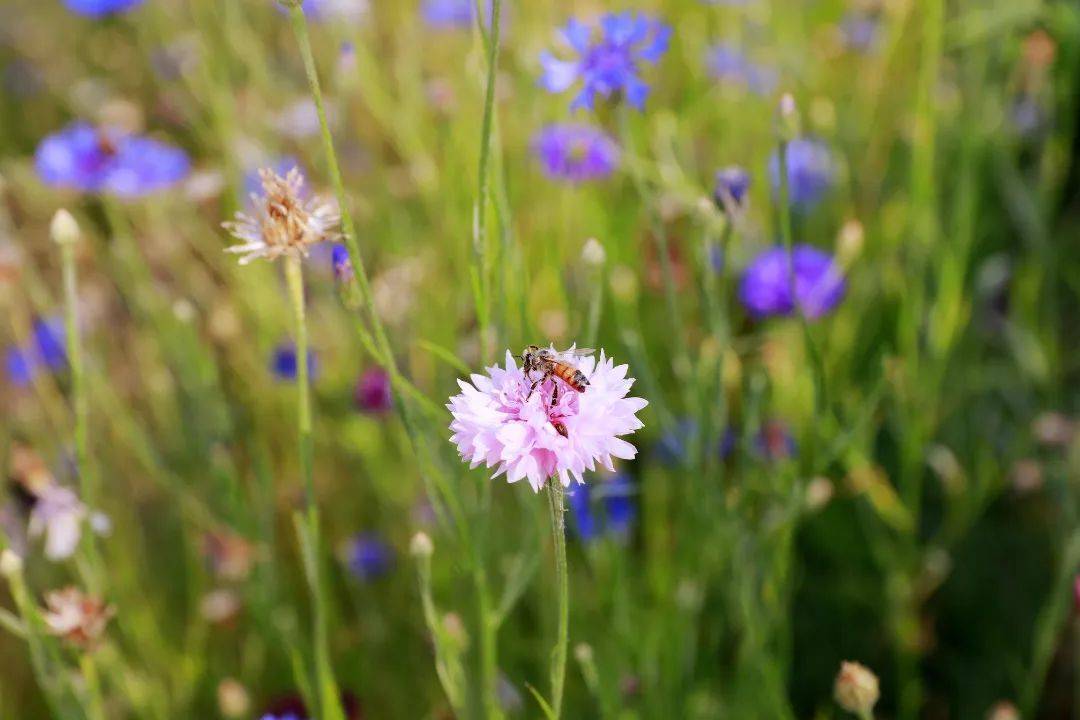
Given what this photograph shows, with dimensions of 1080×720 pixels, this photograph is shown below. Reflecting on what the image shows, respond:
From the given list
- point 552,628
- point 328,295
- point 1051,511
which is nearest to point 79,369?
point 552,628

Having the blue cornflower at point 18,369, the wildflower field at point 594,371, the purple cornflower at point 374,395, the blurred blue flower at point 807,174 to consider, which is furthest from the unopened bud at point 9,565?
the blurred blue flower at point 807,174

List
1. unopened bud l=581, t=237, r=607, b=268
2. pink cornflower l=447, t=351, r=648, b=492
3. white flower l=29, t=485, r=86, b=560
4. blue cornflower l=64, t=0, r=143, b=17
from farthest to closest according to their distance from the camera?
blue cornflower l=64, t=0, r=143, b=17 < white flower l=29, t=485, r=86, b=560 < unopened bud l=581, t=237, r=607, b=268 < pink cornflower l=447, t=351, r=648, b=492

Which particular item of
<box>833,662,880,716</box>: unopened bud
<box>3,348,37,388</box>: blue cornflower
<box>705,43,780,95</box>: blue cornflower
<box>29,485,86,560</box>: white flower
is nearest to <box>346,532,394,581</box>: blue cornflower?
<box>29,485,86,560</box>: white flower

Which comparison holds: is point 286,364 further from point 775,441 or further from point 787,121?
point 787,121

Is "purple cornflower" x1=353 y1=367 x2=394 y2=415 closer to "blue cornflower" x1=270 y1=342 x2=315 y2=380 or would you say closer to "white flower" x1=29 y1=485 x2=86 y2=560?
"blue cornflower" x1=270 y1=342 x2=315 y2=380

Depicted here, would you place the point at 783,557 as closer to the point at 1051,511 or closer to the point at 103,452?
the point at 1051,511
